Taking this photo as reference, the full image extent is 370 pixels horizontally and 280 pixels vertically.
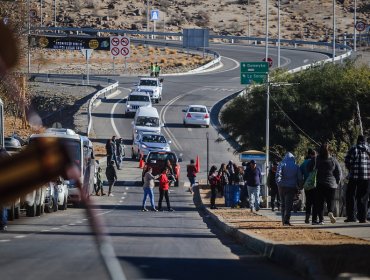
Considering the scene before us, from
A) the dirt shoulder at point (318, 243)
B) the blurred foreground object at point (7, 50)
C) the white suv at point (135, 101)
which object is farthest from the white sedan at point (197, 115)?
the blurred foreground object at point (7, 50)

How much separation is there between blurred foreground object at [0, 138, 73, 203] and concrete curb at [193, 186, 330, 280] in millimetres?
7881

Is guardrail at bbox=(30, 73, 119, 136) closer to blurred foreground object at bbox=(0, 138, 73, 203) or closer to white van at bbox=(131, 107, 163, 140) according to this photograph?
white van at bbox=(131, 107, 163, 140)


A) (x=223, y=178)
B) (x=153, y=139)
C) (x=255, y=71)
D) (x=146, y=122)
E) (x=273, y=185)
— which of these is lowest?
(x=223, y=178)

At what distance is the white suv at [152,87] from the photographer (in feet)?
234

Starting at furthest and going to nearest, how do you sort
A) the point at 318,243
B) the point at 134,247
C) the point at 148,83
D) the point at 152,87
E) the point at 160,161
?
the point at 148,83, the point at 152,87, the point at 160,161, the point at 134,247, the point at 318,243

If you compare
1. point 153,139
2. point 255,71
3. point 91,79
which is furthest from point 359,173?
point 91,79

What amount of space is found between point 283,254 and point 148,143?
129 ft

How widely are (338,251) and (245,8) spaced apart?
465 feet

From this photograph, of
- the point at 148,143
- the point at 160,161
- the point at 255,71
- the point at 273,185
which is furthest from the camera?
the point at 148,143

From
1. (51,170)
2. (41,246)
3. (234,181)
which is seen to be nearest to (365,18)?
(234,181)

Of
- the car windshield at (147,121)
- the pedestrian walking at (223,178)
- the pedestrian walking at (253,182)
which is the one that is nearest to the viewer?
the pedestrian walking at (253,182)

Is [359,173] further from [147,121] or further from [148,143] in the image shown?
[147,121]

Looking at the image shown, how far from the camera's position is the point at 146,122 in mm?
59188

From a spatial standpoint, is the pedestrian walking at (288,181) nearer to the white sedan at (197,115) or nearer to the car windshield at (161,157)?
the car windshield at (161,157)
